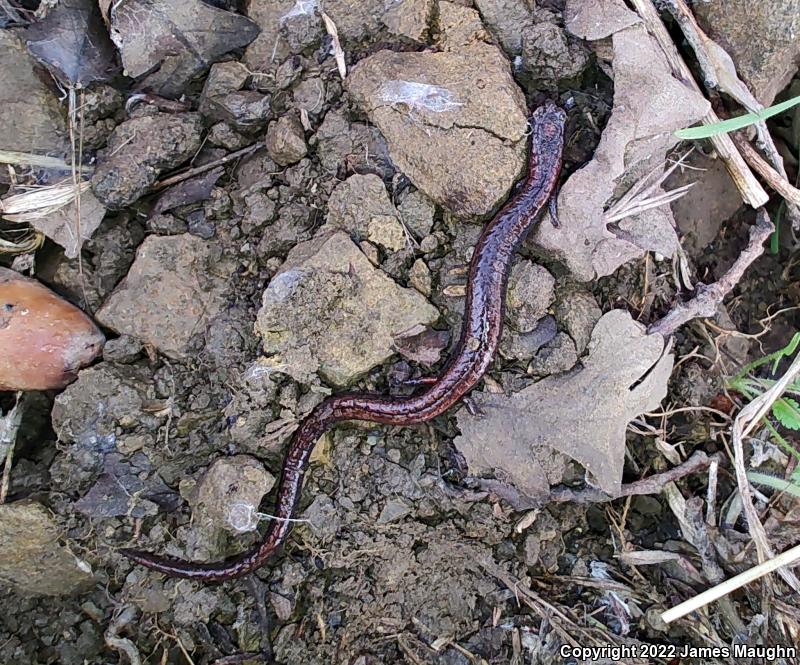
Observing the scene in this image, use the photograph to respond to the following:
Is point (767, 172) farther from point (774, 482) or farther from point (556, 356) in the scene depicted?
point (774, 482)

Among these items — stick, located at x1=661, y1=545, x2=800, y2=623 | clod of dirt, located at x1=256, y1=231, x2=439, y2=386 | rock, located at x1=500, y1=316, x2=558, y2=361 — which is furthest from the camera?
rock, located at x1=500, y1=316, x2=558, y2=361

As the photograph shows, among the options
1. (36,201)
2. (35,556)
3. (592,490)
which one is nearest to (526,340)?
(592,490)

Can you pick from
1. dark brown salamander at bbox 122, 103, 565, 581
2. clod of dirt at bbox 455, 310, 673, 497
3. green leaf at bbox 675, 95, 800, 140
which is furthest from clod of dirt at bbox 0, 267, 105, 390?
green leaf at bbox 675, 95, 800, 140

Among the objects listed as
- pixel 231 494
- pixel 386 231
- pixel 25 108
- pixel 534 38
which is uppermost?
pixel 534 38

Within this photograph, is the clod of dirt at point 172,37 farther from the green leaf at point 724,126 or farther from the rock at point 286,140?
the green leaf at point 724,126

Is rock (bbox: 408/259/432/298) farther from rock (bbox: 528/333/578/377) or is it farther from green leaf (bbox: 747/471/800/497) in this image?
green leaf (bbox: 747/471/800/497)

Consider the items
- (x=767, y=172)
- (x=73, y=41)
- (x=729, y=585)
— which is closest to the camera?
(x=729, y=585)

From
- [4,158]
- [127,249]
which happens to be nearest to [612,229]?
[127,249]
